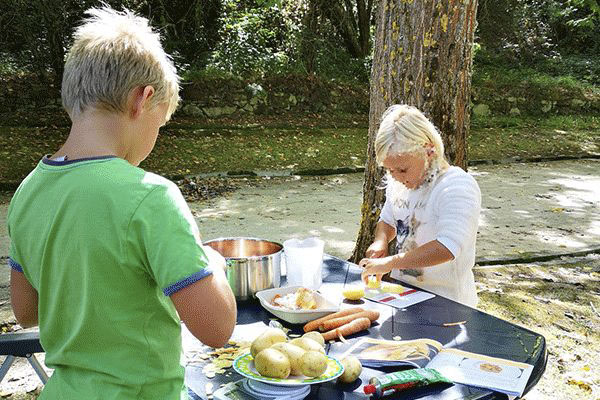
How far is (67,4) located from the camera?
12305 millimetres

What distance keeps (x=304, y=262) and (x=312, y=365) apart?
31.8 inches

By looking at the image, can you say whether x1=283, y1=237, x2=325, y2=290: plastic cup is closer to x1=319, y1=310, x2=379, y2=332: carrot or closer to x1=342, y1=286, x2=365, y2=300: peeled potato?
x1=342, y1=286, x2=365, y2=300: peeled potato

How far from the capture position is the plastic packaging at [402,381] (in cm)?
166

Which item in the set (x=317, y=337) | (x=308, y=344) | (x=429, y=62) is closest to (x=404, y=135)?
(x=317, y=337)

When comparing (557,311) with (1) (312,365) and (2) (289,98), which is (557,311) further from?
(2) (289,98)

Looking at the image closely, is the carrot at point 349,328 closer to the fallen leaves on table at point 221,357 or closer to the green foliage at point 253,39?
the fallen leaves on table at point 221,357

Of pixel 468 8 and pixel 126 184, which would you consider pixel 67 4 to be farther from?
pixel 126 184

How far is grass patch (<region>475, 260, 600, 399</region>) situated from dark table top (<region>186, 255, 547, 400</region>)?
5.06ft

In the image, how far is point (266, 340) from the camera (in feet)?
5.85

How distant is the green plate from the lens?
1646 millimetres

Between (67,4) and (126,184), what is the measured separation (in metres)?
12.4

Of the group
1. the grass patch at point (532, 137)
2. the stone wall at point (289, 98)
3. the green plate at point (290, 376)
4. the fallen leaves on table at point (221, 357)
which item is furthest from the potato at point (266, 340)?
the stone wall at point (289, 98)

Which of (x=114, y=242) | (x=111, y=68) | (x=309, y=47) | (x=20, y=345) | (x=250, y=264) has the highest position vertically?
(x=309, y=47)

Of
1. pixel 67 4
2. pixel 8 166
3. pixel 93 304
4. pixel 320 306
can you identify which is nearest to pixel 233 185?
pixel 8 166
